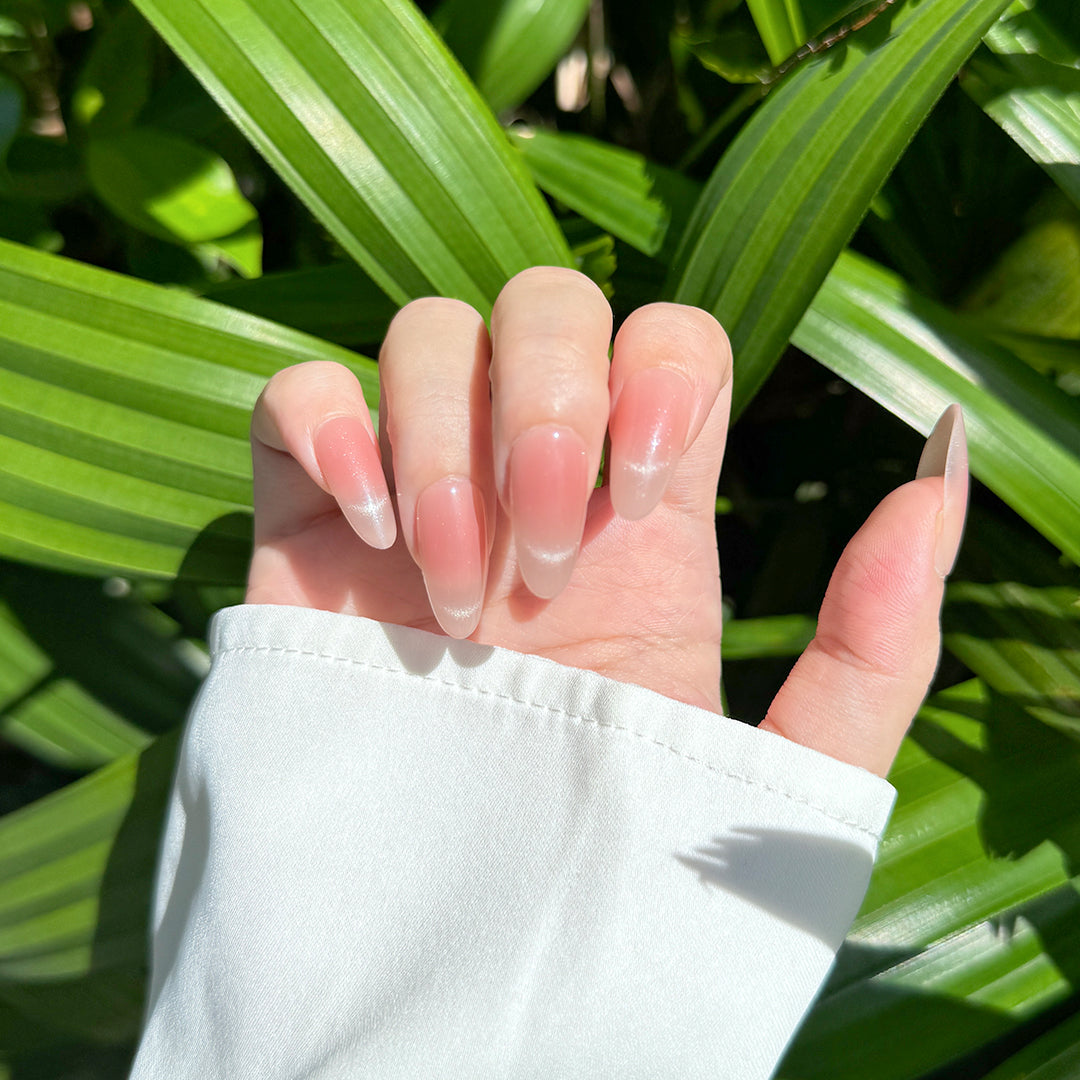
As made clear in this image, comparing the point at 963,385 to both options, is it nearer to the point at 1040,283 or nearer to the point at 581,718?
the point at 1040,283

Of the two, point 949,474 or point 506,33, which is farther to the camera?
point 506,33

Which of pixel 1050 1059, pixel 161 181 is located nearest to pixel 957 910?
pixel 1050 1059

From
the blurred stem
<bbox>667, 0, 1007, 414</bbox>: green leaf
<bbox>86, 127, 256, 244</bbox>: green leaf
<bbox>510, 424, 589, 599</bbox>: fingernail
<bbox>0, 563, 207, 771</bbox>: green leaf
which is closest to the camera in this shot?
<bbox>510, 424, 589, 599</bbox>: fingernail

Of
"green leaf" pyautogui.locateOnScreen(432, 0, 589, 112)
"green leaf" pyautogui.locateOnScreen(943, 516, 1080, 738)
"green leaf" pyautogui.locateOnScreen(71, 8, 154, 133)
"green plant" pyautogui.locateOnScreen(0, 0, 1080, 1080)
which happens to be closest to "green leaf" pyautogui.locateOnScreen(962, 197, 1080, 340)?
"green plant" pyautogui.locateOnScreen(0, 0, 1080, 1080)

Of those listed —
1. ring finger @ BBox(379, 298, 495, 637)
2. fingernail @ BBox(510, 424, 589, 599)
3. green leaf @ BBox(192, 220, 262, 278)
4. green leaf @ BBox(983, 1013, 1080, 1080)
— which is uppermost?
fingernail @ BBox(510, 424, 589, 599)

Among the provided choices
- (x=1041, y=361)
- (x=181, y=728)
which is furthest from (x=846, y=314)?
(x=181, y=728)

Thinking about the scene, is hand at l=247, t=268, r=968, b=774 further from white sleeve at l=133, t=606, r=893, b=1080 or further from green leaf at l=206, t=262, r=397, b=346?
green leaf at l=206, t=262, r=397, b=346

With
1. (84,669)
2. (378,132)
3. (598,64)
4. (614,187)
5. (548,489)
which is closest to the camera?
(548,489)
